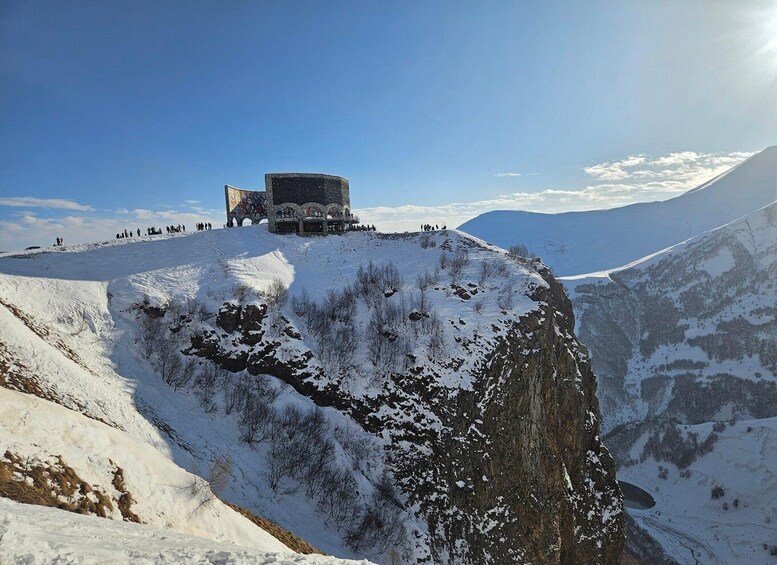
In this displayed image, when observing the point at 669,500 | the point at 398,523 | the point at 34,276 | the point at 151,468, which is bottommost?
the point at 669,500

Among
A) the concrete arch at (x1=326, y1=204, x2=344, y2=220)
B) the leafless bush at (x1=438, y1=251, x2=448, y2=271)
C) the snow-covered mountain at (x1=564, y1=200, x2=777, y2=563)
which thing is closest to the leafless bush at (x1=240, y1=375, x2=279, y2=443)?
the leafless bush at (x1=438, y1=251, x2=448, y2=271)

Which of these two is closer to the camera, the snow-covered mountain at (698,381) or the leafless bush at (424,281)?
the leafless bush at (424,281)

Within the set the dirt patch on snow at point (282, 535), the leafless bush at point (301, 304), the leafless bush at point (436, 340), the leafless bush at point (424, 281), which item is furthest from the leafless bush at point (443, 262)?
the dirt patch on snow at point (282, 535)

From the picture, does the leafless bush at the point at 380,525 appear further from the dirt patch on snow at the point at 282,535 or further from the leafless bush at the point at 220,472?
the leafless bush at the point at 220,472

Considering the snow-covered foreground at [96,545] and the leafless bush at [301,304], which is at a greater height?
the leafless bush at [301,304]

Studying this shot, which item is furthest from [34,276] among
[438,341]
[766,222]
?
[766,222]

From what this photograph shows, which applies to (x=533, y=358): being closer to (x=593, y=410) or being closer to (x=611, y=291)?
(x=593, y=410)

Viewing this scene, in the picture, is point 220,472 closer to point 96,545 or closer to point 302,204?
point 96,545
